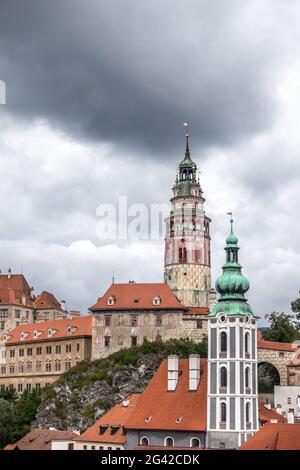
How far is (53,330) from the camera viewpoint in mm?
71188

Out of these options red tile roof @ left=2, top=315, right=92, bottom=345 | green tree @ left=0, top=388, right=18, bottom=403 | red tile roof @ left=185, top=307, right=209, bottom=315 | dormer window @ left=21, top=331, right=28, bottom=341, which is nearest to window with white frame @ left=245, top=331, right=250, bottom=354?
red tile roof @ left=185, top=307, right=209, bottom=315

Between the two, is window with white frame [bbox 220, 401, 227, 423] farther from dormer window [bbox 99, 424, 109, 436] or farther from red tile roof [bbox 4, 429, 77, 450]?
red tile roof [bbox 4, 429, 77, 450]

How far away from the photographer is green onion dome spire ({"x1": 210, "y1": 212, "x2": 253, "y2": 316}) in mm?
49500

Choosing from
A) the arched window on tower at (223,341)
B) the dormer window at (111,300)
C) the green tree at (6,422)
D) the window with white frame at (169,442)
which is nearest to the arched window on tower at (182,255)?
the dormer window at (111,300)

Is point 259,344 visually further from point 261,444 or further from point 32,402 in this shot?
point 261,444

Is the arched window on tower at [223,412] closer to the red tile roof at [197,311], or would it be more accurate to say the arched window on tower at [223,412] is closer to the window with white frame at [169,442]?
the window with white frame at [169,442]

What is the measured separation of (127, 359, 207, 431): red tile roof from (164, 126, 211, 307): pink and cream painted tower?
23.2 meters

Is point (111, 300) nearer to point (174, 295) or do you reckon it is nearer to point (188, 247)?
point (174, 295)

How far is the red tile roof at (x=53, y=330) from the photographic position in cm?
6911

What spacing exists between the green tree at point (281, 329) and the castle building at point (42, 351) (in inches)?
552

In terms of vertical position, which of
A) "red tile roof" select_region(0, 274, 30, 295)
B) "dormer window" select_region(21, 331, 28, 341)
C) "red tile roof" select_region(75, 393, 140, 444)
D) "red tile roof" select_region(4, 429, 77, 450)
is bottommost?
"red tile roof" select_region(4, 429, 77, 450)

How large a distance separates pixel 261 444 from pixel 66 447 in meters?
17.0

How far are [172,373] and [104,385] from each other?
15.6 meters
